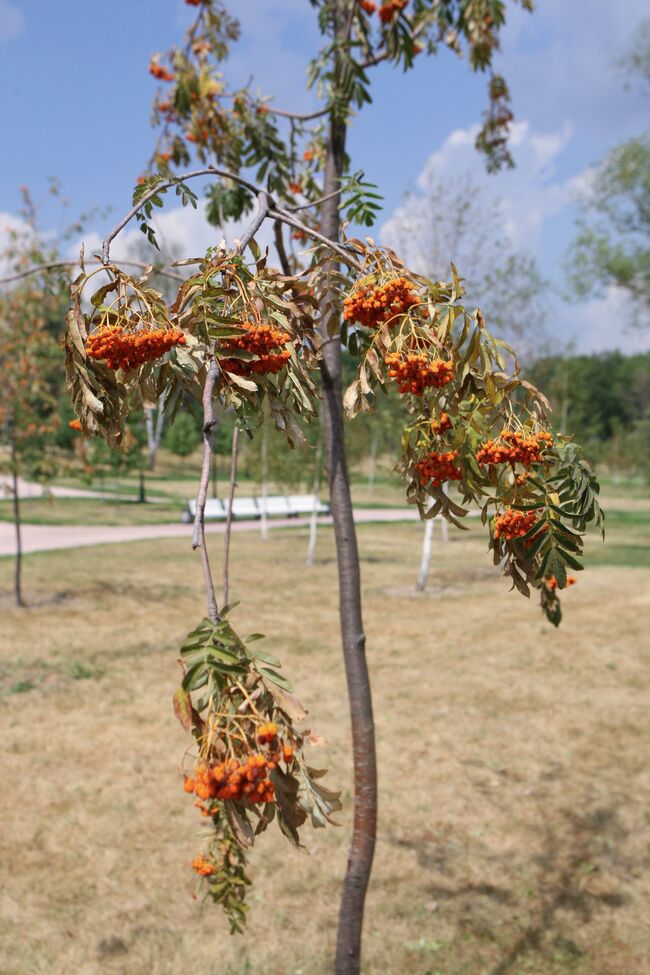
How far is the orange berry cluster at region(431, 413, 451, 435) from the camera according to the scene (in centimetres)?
202

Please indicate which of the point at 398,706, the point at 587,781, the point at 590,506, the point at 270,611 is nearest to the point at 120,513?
the point at 270,611

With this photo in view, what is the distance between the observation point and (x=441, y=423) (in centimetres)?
204

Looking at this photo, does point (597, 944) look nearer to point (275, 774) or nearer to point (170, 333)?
point (275, 774)

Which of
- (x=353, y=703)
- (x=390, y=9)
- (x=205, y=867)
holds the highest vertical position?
(x=390, y=9)

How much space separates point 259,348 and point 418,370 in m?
0.40

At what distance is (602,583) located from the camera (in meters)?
14.5

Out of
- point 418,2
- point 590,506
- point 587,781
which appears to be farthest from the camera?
point 587,781

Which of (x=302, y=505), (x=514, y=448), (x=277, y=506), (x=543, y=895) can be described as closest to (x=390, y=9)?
(x=514, y=448)

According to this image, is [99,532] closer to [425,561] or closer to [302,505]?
[302,505]

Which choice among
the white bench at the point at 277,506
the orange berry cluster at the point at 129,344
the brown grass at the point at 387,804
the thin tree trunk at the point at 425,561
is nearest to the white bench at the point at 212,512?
the white bench at the point at 277,506

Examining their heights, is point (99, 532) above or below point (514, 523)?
below

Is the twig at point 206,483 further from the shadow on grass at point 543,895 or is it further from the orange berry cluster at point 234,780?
the shadow on grass at point 543,895

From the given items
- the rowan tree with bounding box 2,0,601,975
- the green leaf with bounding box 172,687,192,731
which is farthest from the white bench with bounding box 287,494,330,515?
the green leaf with bounding box 172,687,192,731

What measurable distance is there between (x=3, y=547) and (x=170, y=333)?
747 inches
